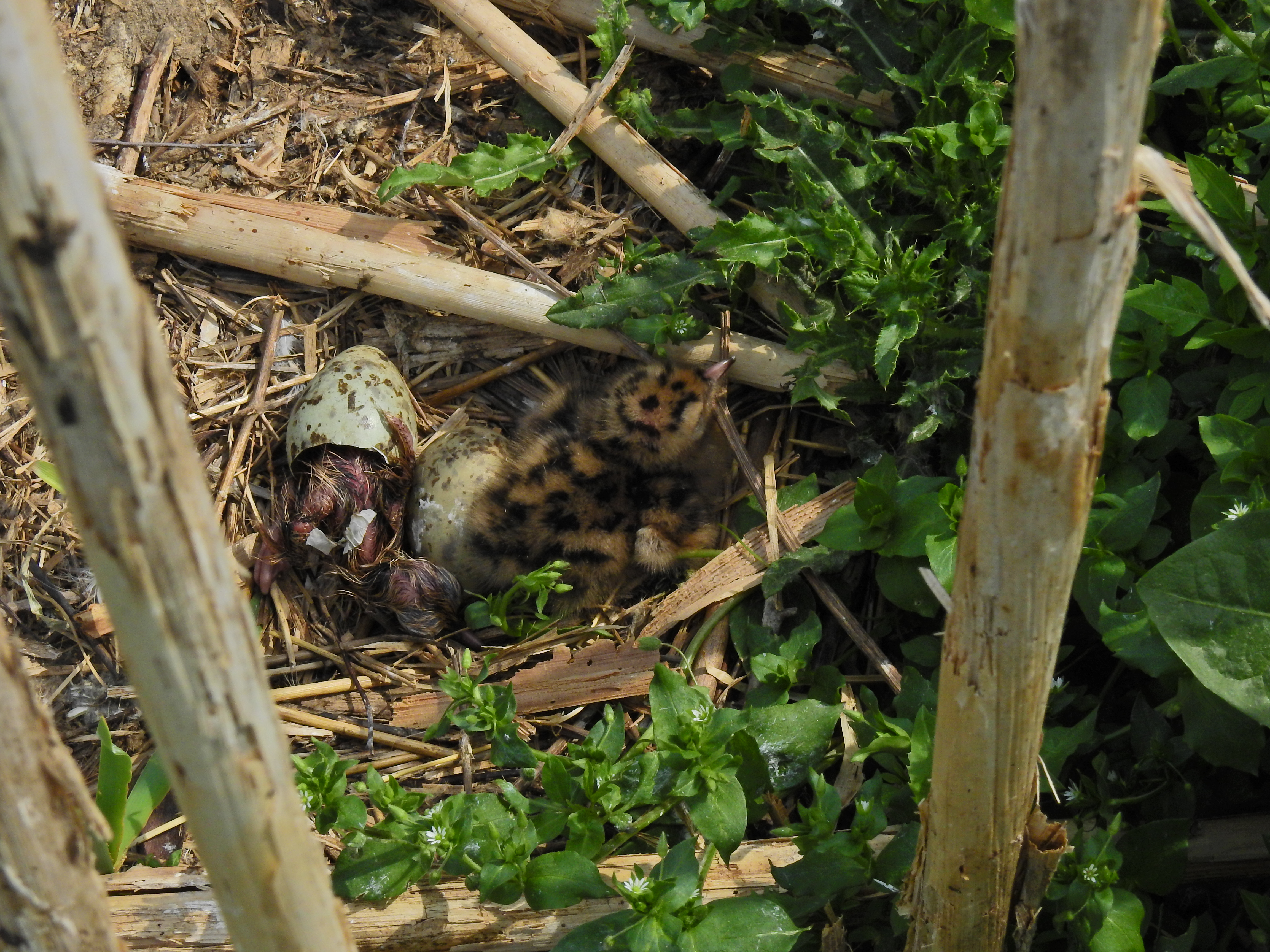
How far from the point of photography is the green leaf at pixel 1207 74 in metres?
2.79

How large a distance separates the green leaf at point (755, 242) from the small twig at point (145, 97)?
224 cm

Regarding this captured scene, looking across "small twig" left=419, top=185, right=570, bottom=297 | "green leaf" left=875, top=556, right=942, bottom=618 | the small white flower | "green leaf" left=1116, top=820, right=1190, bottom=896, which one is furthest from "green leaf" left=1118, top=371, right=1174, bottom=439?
"small twig" left=419, top=185, right=570, bottom=297

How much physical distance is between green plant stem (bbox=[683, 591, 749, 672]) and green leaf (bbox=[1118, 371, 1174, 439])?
113 centimetres

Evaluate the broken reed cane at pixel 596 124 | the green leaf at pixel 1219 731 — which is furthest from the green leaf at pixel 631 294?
A: the green leaf at pixel 1219 731

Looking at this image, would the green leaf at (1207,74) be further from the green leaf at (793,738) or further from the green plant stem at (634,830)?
the green plant stem at (634,830)

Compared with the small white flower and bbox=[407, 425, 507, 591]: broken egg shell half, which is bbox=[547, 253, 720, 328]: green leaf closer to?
bbox=[407, 425, 507, 591]: broken egg shell half

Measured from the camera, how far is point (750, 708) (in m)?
2.79

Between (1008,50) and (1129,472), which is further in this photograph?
(1008,50)

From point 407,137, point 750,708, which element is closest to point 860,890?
point 750,708

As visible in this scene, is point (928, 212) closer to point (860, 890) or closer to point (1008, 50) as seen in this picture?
point (1008, 50)

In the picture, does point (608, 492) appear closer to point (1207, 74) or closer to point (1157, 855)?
point (1157, 855)

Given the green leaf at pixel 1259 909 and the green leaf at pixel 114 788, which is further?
the green leaf at pixel 114 788

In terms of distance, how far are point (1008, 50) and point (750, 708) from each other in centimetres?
198

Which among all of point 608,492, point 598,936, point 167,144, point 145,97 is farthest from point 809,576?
point 145,97
